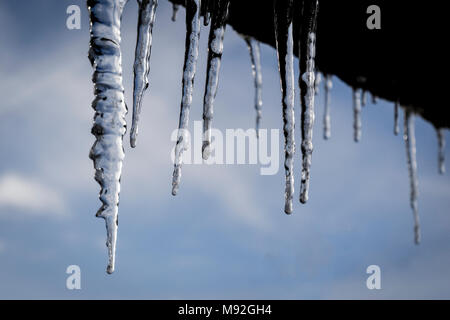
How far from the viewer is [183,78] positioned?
1.73 meters

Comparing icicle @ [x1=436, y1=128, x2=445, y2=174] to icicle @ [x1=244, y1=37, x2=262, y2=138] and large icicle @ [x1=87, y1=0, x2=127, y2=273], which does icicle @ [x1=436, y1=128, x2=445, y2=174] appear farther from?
large icicle @ [x1=87, y1=0, x2=127, y2=273]

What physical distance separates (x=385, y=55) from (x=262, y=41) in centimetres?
70

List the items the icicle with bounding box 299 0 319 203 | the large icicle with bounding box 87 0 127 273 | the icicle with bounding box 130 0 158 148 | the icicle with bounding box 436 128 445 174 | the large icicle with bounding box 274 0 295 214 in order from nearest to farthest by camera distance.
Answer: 1. the large icicle with bounding box 87 0 127 273
2. the icicle with bounding box 130 0 158 148
3. the large icicle with bounding box 274 0 295 214
4. the icicle with bounding box 299 0 319 203
5. the icicle with bounding box 436 128 445 174

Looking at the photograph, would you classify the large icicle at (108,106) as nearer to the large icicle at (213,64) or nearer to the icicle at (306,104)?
the large icicle at (213,64)

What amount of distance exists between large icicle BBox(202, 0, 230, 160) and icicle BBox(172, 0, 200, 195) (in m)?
0.09

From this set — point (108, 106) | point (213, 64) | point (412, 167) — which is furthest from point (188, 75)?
point (412, 167)

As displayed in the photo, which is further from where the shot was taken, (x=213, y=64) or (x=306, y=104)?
(x=306, y=104)

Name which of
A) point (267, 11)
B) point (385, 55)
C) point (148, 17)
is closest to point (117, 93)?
point (148, 17)

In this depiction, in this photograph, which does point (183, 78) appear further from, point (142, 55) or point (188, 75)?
point (142, 55)

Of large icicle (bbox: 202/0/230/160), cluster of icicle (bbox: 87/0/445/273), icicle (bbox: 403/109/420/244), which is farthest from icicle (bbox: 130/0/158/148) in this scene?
icicle (bbox: 403/109/420/244)

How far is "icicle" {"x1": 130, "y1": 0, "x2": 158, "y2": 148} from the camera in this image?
166cm

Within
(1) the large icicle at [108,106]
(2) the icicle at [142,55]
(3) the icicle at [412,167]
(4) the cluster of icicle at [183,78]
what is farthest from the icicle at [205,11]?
(3) the icicle at [412,167]

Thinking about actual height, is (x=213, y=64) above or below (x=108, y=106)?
above

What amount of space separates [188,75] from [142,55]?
203 mm
